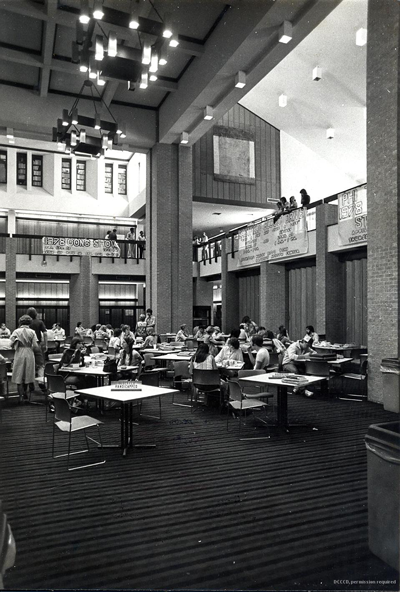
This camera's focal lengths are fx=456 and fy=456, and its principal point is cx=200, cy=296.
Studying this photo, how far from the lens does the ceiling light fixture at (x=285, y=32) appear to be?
10.0m

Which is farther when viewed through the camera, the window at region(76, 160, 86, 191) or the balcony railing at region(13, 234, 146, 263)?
the window at region(76, 160, 86, 191)

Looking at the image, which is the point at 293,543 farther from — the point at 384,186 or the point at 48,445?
the point at 384,186

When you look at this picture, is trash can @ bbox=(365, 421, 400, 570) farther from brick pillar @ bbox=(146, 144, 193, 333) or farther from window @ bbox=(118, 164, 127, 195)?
window @ bbox=(118, 164, 127, 195)

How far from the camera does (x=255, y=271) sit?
1952 centimetres

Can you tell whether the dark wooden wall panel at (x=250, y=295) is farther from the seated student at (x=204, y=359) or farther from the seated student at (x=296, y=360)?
the seated student at (x=204, y=359)

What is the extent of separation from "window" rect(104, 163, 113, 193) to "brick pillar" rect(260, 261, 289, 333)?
12.5 m

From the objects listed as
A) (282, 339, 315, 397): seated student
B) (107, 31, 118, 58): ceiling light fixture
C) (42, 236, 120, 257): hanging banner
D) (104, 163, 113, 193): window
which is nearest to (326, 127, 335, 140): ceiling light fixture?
(42, 236, 120, 257): hanging banner

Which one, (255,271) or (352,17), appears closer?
(352,17)

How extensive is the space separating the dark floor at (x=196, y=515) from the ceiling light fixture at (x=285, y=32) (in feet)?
27.8

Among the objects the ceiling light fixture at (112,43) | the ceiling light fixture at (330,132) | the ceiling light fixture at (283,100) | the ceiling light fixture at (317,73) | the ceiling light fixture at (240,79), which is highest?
the ceiling light fixture at (283,100)

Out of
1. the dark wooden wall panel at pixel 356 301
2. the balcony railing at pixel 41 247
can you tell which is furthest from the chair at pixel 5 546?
the balcony railing at pixel 41 247

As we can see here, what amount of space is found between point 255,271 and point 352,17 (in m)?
9.61

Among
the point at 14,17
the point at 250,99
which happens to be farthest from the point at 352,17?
the point at 14,17

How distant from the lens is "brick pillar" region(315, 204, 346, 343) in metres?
13.6
